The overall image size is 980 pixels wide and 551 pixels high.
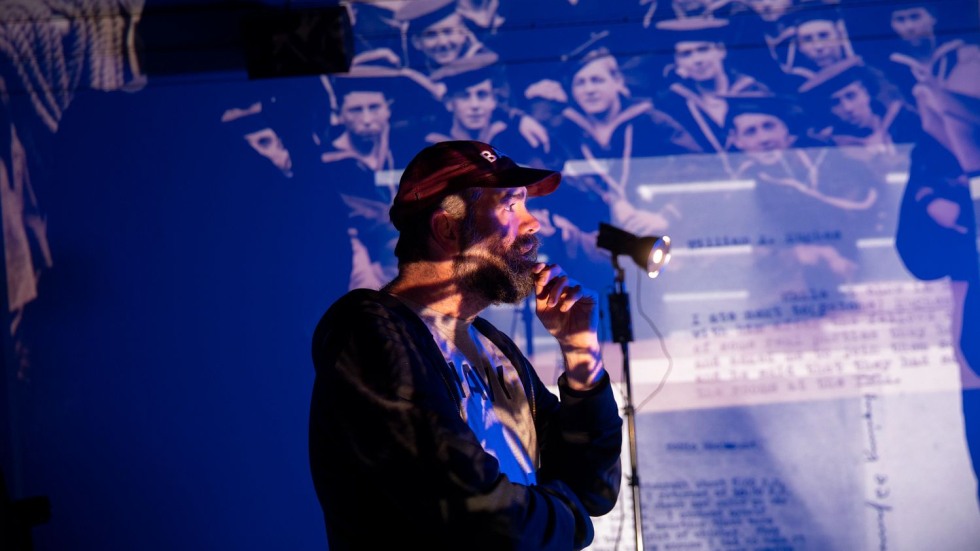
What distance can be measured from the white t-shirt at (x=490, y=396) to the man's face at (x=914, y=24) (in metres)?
2.84

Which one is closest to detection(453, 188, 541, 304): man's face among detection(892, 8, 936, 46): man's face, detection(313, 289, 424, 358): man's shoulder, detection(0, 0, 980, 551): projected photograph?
detection(313, 289, 424, 358): man's shoulder

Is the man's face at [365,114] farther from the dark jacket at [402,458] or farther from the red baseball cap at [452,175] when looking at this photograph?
the dark jacket at [402,458]

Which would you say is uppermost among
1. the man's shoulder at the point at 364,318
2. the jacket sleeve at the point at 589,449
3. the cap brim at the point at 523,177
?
the cap brim at the point at 523,177

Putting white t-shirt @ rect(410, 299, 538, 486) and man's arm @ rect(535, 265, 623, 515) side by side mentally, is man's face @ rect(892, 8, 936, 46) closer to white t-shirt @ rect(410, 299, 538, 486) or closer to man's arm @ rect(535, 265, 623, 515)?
man's arm @ rect(535, 265, 623, 515)

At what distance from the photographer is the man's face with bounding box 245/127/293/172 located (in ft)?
11.6

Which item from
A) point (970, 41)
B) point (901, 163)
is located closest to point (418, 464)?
point (901, 163)

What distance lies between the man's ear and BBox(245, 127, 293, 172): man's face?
2.19 m

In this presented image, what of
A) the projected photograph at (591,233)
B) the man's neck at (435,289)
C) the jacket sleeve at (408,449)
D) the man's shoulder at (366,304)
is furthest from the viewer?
the projected photograph at (591,233)

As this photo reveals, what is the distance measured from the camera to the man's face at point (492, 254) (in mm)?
1512

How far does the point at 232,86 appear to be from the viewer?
3.57 meters

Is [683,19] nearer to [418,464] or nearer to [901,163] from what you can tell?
[901,163]

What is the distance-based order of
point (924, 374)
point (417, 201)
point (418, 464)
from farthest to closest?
point (924, 374) → point (417, 201) → point (418, 464)

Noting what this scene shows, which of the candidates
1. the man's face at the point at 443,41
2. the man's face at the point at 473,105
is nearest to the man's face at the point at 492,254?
the man's face at the point at 473,105

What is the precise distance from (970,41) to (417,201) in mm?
3104
